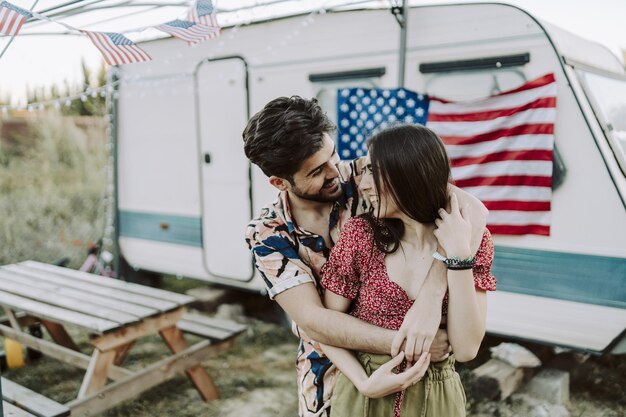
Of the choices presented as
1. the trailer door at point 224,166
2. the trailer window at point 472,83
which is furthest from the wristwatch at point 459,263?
the trailer door at point 224,166

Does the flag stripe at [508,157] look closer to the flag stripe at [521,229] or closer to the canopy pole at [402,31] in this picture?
the flag stripe at [521,229]

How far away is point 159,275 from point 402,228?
5176 mm

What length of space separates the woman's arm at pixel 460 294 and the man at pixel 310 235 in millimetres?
45

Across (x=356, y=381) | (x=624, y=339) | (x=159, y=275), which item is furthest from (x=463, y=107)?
(x=159, y=275)

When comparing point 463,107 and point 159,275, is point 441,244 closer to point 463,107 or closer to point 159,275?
point 463,107

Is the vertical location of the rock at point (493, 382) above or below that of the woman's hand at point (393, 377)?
below

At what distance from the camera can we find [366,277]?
5.26ft

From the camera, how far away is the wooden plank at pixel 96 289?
375 centimetres

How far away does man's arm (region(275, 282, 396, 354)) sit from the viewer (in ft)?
4.98

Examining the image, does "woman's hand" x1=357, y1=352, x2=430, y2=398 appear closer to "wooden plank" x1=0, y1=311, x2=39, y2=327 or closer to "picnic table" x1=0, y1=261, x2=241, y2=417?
"picnic table" x1=0, y1=261, x2=241, y2=417

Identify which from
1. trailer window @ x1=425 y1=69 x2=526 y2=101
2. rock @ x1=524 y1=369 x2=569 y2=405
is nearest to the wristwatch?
trailer window @ x1=425 y1=69 x2=526 y2=101

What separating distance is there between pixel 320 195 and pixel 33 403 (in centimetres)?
222

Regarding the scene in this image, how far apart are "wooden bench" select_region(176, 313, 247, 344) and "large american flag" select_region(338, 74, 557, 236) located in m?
1.90

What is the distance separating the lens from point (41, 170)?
970cm
